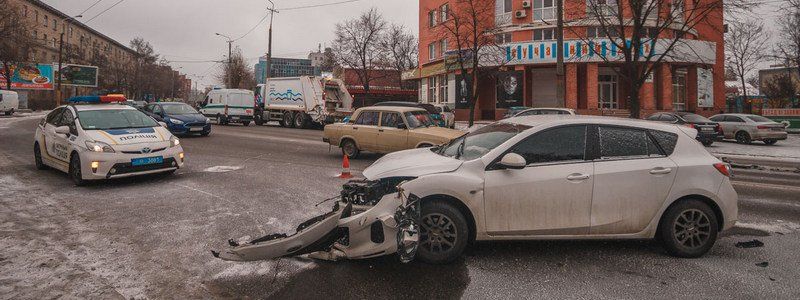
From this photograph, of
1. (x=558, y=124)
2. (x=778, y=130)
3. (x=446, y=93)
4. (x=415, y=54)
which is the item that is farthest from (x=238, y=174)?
(x=415, y=54)

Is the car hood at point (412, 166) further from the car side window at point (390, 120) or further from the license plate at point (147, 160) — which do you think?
the car side window at point (390, 120)

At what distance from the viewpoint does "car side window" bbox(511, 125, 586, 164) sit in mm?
4418

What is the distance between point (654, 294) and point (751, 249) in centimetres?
201

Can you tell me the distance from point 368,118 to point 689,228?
879 centimetres

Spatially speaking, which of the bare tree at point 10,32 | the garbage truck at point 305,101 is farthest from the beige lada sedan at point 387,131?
the bare tree at point 10,32

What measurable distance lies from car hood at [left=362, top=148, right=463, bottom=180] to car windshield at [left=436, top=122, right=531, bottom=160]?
→ 174mm

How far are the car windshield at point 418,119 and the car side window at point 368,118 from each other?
969 millimetres

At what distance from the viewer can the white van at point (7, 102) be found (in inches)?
1418

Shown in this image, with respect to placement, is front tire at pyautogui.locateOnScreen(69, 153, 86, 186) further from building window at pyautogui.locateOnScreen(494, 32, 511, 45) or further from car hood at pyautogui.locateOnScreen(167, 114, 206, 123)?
building window at pyautogui.locateOnScreen(494, 32, 511, 45)

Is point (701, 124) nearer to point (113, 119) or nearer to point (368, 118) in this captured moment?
point (368, 118)

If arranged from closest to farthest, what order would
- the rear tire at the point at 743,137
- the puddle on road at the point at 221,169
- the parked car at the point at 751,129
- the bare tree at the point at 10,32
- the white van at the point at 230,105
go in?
the puddle on road at the point at 221,169, the parked car at the point at 751,129, the rear tire at the point at 743,137, the white van at the point at 230,105, the bare tree at the point at 10,32

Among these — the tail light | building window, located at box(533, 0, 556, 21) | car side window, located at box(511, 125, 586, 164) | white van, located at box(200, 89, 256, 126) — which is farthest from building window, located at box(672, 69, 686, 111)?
car side window, located at box(511, 125, 586, 164)

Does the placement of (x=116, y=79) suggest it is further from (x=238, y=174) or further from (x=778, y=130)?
(x=778, y=130)

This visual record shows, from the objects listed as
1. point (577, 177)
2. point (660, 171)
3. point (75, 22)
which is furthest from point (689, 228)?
point (75, 22)
